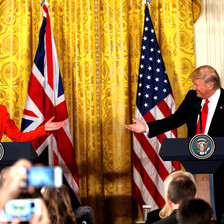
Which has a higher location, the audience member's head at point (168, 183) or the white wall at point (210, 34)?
the white wall at point (210, 34)

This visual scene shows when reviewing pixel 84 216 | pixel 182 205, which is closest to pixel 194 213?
pixel 182 205

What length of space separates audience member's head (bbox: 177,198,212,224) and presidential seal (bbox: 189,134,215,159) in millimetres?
1839

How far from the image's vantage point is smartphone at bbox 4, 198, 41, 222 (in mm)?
1358

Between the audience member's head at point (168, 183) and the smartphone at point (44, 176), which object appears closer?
the smartphone at point (44, 176)

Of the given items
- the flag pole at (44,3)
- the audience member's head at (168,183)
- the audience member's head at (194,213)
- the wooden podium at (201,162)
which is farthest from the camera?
the flag pole at (44,3)

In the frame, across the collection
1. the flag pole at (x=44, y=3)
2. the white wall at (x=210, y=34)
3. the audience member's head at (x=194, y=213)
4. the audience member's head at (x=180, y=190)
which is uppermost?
the flag pole at (x=44, y=3)

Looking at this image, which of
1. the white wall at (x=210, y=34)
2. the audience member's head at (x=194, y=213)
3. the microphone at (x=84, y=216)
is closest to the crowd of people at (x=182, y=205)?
the audience member's head at (x=194, y=213)

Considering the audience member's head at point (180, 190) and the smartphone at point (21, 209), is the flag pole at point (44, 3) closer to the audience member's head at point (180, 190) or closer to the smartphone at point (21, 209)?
the audience member's head at point (180, 190)

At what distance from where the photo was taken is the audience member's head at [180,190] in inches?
95.0

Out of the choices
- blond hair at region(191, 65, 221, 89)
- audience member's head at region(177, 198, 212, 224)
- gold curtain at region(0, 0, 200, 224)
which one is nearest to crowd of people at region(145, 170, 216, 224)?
audience member's head at region(177, 198, 212, 224)

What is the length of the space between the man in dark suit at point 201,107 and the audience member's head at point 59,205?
7.37ft

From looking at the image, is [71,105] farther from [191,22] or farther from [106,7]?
[191,22]

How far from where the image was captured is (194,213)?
1732mm

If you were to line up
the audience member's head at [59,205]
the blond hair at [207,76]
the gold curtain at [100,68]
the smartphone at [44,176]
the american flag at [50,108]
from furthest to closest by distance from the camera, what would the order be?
the gold curtain at [100,68]
the american flag at [50,108]
the blond hair at [207,76]
the audience member's head at [59,205]
the smartphone at [44,176]
